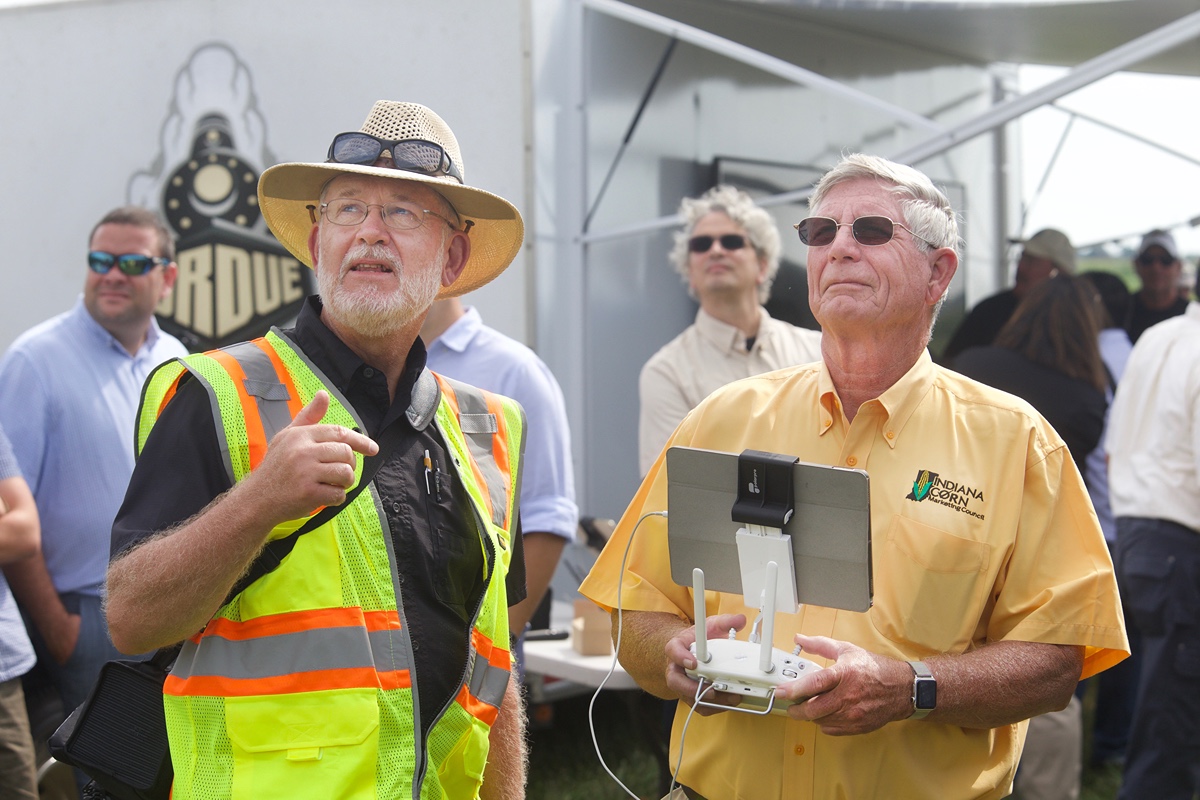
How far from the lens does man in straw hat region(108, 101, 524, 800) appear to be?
1.89 meters

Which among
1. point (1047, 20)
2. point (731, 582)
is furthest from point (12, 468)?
point (1047, 20)

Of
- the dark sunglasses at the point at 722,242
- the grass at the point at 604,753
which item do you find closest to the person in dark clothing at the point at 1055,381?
the grass at the point at 604,753

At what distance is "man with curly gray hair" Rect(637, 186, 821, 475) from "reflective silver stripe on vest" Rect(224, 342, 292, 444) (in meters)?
2.15

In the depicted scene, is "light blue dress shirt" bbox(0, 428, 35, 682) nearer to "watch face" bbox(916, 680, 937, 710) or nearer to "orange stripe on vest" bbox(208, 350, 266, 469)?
"orange stripe on vest" bbox(208, 350, 266, 469)

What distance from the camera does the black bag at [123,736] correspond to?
2.00m

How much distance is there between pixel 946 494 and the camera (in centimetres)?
223

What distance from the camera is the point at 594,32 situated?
17.5ft

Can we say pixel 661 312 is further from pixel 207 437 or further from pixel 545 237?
pixel 207 437

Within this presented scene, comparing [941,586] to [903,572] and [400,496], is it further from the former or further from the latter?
[400,496]

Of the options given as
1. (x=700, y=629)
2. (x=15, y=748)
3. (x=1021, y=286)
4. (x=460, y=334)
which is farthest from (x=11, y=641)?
(x=1021, y=286)

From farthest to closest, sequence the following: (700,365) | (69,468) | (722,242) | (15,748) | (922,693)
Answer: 1. (722,242)
2. (700,365)
3. (69,468)
4. (15,748)
5. (922,693)

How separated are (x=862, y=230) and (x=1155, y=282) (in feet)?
16.1

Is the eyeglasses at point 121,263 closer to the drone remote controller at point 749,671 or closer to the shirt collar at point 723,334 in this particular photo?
the shirt collar at point 723,334

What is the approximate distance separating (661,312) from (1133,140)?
3061 millimetres
